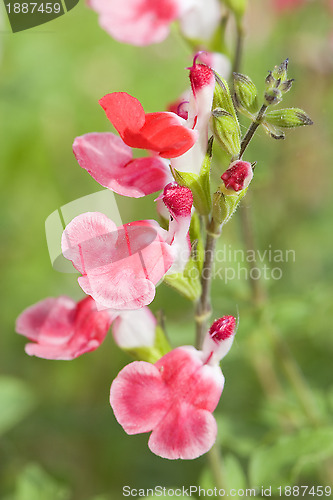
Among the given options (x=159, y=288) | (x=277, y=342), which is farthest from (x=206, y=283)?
(x=159, y=288)

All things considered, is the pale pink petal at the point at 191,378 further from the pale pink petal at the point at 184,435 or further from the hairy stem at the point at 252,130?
the hairy stem at the point at 252,130

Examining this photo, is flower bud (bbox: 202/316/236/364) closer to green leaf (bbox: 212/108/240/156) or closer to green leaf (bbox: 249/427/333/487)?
green leaf (bbox: 212/108/240/156)

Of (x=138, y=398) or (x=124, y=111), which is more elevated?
(x=124, y=111)

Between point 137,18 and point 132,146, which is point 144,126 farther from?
point 137,18

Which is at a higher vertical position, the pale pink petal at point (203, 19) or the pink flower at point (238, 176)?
the pale pink petal at point (203, 19)

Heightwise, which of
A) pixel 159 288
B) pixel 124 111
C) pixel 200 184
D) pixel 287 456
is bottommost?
pixel 159 288

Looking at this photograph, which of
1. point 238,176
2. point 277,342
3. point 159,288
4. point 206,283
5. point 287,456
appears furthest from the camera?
point 159,288

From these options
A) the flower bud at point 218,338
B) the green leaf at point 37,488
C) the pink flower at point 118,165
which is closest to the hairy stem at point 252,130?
the pink flower at point 118,165

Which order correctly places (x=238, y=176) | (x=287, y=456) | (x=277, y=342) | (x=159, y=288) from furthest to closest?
1. (x=159, y=288)
2. (x=277, y=342)
3. (x=287, y=456)
4. (x=238, y=176)
